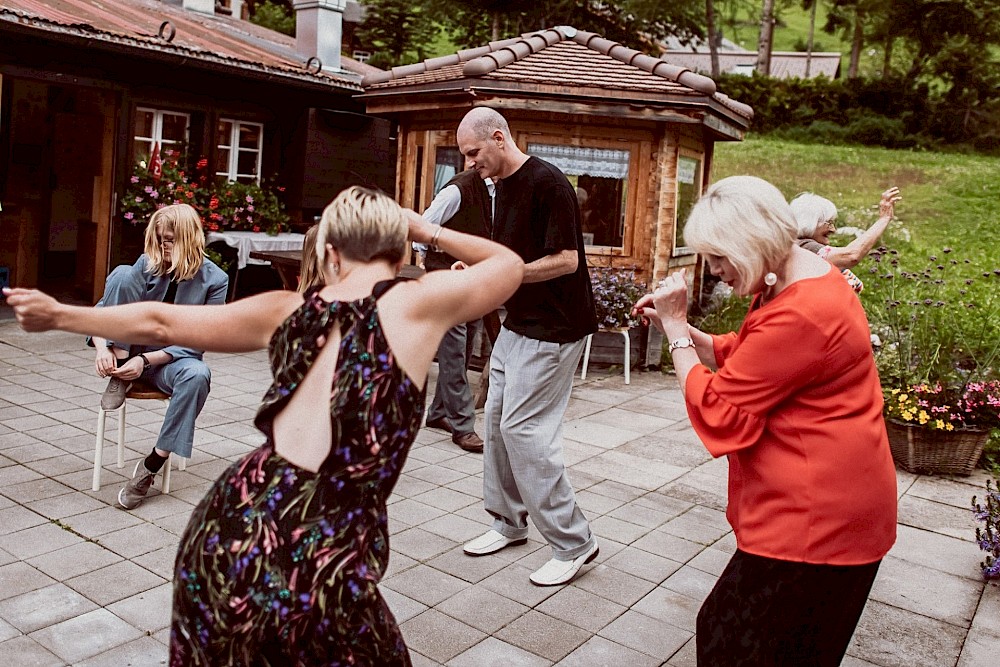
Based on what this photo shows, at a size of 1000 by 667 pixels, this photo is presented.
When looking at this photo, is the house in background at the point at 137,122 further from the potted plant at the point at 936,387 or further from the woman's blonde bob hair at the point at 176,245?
the potted plant at the point at 936,387

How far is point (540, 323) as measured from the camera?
4078 mm

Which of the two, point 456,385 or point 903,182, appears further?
point 903,182

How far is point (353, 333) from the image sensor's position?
2082 mm

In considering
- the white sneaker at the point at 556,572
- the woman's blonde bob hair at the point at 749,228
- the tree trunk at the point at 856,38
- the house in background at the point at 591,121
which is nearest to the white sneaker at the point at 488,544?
the white sneaker at the point at 556,572

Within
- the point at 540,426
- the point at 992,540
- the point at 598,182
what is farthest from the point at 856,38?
the point at 540,426

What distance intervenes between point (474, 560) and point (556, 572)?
44cm

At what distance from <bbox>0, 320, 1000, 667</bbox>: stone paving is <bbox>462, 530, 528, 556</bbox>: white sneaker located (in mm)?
38

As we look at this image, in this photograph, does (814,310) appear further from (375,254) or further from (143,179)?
(143,179)

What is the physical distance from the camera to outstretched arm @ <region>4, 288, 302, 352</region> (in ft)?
6.75

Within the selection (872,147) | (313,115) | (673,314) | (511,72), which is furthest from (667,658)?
(872,147)

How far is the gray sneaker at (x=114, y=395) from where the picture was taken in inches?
197

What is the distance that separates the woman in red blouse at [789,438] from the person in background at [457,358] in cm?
363

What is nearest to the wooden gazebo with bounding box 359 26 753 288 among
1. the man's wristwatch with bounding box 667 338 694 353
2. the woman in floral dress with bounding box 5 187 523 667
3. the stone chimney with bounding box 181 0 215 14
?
the stone chimney with bounding box 181 0 215 14

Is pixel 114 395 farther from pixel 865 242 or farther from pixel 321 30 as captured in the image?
pixel 321 30
